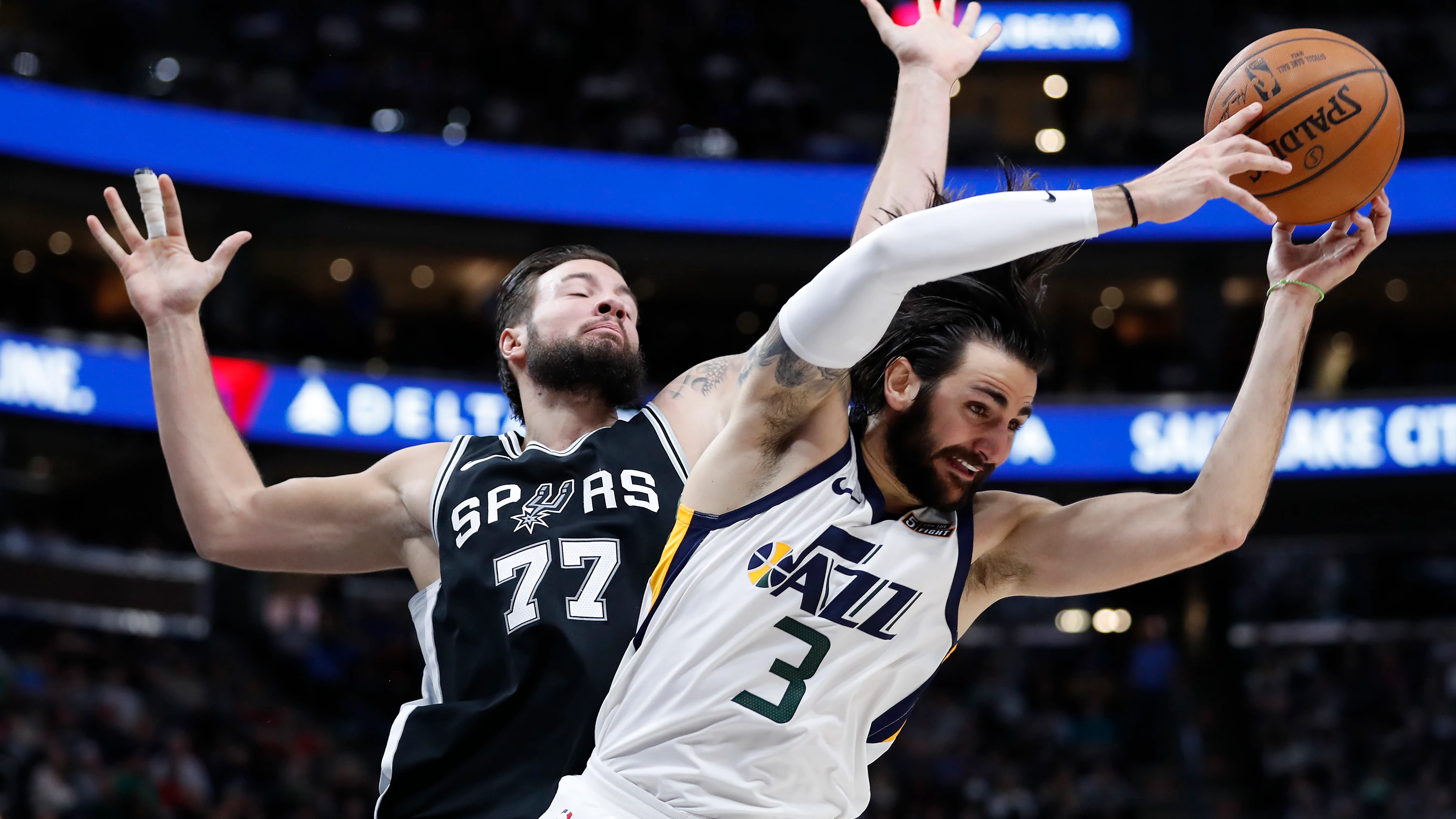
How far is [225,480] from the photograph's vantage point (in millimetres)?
4020

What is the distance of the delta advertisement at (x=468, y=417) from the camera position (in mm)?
14547

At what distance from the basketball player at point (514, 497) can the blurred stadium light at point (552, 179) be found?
1196 cm

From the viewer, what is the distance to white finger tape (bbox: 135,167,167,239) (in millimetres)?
4059

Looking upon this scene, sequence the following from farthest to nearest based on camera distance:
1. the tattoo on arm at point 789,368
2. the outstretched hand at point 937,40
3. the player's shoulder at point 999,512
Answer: the outstretched hand at point 937,40, the player's shoulder at point 999,512, the tattoo on arm at point 789,368

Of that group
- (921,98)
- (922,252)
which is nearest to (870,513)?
(922,252)

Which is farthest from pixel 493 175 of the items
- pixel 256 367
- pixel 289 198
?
pixel 256 367

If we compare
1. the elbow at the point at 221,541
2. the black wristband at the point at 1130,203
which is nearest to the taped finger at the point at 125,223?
the elbow at the point at 221,541

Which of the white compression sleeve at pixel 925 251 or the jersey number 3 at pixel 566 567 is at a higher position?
the white compression sleeve at pixel 925 251

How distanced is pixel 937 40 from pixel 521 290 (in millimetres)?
1395

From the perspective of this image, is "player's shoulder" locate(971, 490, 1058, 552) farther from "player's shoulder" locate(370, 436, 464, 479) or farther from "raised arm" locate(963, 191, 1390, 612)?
"player's shoulder" locate(370, 436, 464, 479)

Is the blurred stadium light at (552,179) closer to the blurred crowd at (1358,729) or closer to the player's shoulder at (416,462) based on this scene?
the blurred crowd at (1358,729)

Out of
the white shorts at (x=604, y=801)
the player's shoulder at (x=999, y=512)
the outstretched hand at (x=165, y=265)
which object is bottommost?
the white shorts at (x=604, y=801)

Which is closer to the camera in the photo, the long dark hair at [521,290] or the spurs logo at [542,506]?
the spurs logo at [542,506]

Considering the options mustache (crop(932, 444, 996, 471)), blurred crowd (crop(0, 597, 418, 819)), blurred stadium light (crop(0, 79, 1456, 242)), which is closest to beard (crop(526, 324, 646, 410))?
mustache (crop(932, 444, 996, 471))
